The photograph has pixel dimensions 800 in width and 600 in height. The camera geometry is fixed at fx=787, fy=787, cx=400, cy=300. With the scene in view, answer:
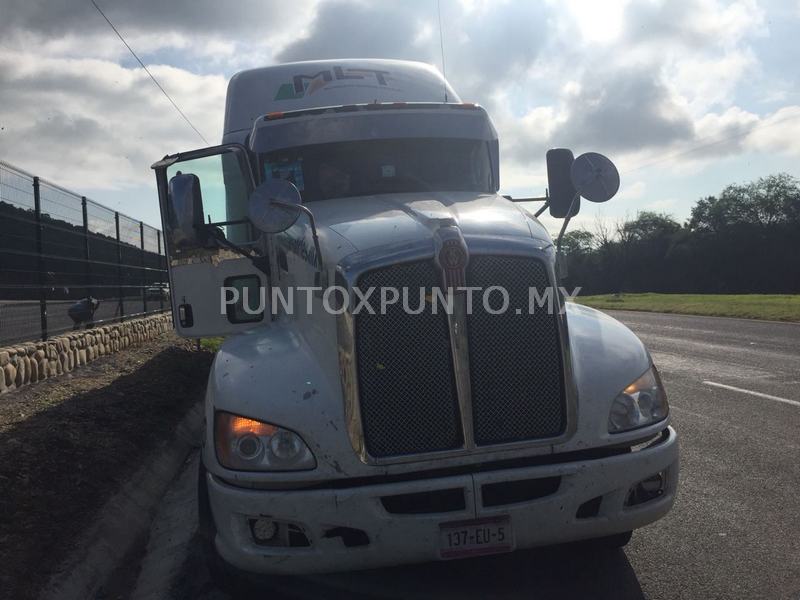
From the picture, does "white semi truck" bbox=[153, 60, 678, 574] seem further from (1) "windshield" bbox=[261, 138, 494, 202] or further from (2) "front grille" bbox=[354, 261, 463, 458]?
(1) "windshield" bbox=[261, 138, 494, 202]

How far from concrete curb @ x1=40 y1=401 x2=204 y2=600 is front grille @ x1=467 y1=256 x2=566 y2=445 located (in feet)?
7.37

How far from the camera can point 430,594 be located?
3.95m

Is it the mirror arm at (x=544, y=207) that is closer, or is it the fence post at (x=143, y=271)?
the mirror arm at (x=544, y=207)

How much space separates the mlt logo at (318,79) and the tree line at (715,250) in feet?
227

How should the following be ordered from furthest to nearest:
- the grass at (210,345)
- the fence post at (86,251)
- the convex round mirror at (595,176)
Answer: the grass at (210,345), the fence post at (86,251), the convex round mirror at (595,176)

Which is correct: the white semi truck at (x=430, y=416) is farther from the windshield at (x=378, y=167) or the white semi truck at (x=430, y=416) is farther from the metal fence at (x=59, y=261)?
the metal fence at (x=59, y=261)

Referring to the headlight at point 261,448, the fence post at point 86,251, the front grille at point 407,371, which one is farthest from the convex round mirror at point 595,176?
the fence post at point 86,251

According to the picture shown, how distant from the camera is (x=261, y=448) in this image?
Result: 142 inches

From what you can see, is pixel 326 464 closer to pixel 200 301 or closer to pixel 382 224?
pixel 382 224

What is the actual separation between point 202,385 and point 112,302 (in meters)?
3.72

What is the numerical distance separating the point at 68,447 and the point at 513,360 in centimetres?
382

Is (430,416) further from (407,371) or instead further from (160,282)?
(160,282)

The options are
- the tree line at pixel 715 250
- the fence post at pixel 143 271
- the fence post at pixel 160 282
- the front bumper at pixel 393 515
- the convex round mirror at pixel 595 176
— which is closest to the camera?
the front bumper at pixel 393 515

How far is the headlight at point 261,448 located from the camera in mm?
3568
